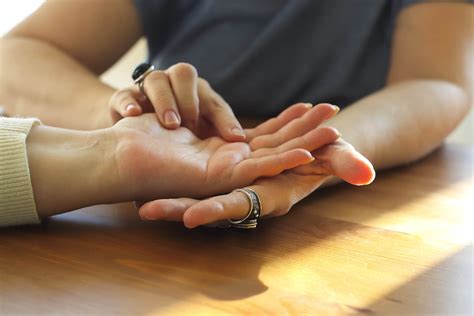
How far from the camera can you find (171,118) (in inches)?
27.0

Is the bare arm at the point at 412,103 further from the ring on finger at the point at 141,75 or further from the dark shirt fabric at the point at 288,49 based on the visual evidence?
the ring on finger at the point at 141,75

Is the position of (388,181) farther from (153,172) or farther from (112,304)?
(112,304)

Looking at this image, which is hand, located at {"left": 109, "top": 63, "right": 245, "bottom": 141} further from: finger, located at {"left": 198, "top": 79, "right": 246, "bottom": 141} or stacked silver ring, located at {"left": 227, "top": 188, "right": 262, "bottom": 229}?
stacked silver ring, located at {"left": 227, "top": 188, "right": 262, "bottom": 229}

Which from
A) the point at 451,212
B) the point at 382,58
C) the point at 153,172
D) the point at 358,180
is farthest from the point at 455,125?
the point at 153,172

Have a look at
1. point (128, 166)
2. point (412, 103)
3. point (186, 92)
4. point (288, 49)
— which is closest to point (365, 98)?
point (412, 103)

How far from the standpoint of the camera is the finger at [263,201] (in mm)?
535

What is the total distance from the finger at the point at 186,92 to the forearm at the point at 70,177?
14 cm

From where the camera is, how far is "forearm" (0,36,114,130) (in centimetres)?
89

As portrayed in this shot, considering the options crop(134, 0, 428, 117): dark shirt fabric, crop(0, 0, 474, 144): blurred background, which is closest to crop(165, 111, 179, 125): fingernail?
crop(134, 0, 428, 117): dark shirt fabric

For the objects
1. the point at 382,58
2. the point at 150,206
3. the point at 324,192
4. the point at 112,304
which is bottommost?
the point at 112,304

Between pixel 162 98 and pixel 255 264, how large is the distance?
0.89 feet

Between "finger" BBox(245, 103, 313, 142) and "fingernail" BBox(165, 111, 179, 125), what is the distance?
0.09 meters

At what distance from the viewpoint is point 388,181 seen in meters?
0.80

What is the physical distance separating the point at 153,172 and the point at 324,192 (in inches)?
9.4
